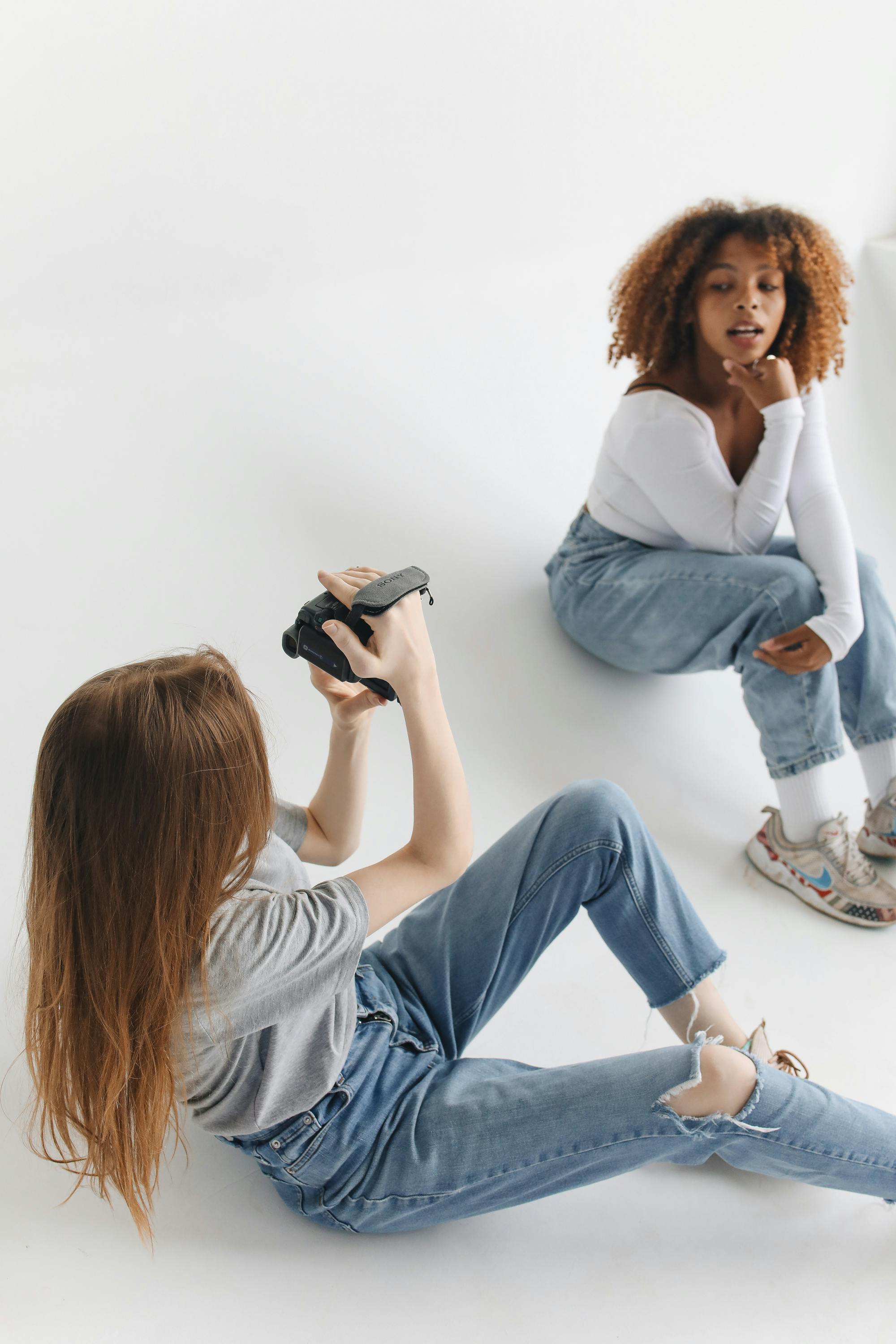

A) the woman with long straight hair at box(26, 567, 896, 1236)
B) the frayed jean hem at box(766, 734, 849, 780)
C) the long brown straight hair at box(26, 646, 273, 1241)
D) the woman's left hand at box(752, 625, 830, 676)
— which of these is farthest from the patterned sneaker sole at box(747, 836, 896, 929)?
the long brown straight hair at box(26, 646, 273, 1241)

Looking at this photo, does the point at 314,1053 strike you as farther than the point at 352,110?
No

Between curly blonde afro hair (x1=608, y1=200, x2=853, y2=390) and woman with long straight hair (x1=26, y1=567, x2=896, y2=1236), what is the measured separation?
3.30 ft

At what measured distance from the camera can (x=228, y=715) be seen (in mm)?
713

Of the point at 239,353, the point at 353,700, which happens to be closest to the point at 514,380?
the point at 239,353

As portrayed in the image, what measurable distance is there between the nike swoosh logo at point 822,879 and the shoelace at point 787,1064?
1.06 feet

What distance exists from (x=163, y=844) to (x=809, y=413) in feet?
4.33

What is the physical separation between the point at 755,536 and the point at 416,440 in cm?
75

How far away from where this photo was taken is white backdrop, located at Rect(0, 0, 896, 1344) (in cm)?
96

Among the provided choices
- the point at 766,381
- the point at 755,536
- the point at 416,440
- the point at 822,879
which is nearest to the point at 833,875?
the point at 822,879

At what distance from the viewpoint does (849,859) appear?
1.47 metres

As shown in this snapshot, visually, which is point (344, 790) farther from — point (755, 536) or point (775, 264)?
point (775, 264)

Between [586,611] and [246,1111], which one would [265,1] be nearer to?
[586,611]

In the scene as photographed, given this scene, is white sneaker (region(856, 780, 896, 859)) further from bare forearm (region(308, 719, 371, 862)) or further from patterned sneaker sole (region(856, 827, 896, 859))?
bare forearm (region(308, 719, 371, 862))

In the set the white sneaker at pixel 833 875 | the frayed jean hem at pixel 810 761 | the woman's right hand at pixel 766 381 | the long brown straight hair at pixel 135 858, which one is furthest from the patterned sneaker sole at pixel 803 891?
the long brown straight hair at pixel 135 858
